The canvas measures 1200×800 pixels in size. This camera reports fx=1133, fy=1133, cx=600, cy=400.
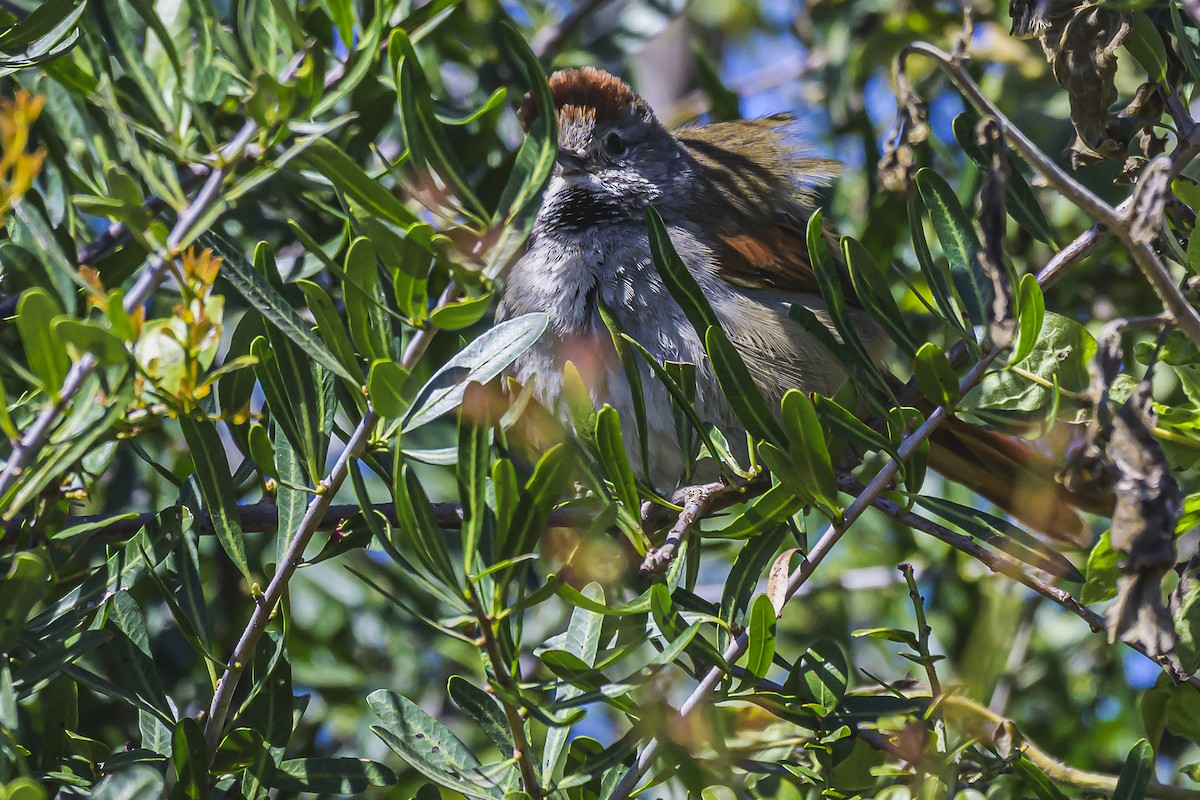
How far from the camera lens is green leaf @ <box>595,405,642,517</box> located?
5.82 feet

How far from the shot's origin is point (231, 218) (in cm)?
320

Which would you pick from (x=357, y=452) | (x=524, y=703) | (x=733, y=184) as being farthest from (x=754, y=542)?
(x=733, y=184)

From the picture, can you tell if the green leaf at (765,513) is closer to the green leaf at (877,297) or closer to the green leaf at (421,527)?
the green leaf at (877,297)

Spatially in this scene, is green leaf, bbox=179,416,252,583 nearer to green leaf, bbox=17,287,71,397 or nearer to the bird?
green leaf, bbox=17,287,71,397

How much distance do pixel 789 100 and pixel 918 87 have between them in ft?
3.11

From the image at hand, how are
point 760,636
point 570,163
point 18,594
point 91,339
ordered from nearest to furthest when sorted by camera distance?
point 91,339 < point 18,594 < point 760,636 < point 570,163

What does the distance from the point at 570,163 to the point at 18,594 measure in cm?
283

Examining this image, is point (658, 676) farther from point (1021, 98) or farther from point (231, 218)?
point (1021, 98)

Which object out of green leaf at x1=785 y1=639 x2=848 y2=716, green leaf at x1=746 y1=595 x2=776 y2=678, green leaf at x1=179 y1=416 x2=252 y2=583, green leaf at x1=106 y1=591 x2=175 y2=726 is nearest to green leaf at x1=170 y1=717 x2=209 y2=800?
green leaf at x1=106 y1=591 x2=175 y2=726

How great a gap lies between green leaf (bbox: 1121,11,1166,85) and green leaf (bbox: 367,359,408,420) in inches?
52.3

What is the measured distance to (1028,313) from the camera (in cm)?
165

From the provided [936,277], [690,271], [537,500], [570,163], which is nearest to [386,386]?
[537,500]

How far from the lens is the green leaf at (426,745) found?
1691mm

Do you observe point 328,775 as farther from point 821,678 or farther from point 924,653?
point 924,653
